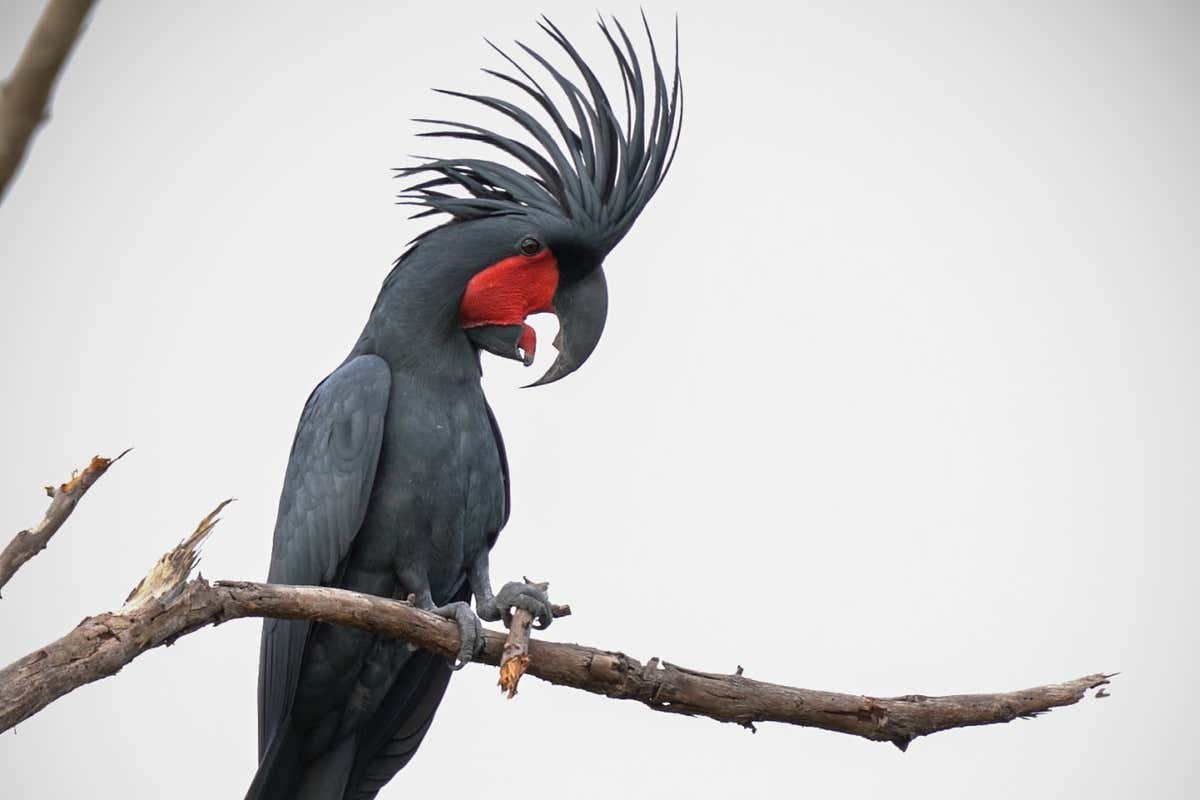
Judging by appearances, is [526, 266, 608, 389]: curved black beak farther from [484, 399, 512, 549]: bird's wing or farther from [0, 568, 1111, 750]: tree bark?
[0, 568, 1111, 750]: tree bark

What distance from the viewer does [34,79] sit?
1365 mm

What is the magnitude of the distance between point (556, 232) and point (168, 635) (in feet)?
8.10

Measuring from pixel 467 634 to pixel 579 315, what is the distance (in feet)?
5.54

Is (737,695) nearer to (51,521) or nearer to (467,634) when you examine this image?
(467,634)

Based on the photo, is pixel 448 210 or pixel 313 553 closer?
pixel 313 553

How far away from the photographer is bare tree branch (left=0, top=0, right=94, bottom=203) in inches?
52.4

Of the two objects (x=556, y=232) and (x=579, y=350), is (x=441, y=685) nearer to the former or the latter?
(x=579, y=350)

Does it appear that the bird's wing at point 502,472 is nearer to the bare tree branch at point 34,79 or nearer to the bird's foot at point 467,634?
the bird's foot at point 467,634

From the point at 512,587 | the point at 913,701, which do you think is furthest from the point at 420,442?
the point at 913,701

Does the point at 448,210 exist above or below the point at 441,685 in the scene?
above

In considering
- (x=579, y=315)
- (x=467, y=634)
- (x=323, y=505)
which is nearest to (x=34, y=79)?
(x=467, y=634)

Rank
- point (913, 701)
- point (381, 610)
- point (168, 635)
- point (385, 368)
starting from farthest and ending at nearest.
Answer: point (385, 368)
point (913, 701)
point (381, 610)
point (168, 635)

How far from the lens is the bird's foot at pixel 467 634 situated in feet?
13.4

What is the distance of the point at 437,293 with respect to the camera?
16.3 ft
